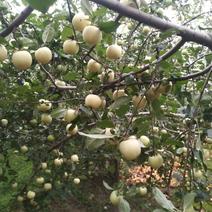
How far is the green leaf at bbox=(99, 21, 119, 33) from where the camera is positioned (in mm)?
1085

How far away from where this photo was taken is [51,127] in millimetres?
3023

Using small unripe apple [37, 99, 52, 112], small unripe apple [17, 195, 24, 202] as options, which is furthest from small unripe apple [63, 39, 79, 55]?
small unripe apple [17, 195, 24, 202]

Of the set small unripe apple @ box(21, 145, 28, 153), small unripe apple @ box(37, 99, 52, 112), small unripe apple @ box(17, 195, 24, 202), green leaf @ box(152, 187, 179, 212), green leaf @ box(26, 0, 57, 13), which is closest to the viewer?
green leaf @ box(26, 0, 57, 13)

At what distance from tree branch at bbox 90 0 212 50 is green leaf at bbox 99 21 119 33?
11 centimetres

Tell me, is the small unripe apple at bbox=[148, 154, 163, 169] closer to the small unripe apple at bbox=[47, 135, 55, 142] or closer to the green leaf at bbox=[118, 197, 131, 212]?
the green leaf at bbox=[118, 197, 131, 212]

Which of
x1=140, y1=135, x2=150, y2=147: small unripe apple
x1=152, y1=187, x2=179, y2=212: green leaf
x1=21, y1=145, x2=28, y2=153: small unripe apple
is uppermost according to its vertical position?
x1=140, y1=135, x2=150, y2=147: small unripe apple

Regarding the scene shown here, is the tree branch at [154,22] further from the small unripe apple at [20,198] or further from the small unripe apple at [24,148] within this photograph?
the small unripe apple at [20,198]

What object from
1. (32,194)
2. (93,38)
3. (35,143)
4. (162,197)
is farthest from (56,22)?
(32,194)

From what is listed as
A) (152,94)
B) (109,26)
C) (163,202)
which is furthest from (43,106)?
(163,202)

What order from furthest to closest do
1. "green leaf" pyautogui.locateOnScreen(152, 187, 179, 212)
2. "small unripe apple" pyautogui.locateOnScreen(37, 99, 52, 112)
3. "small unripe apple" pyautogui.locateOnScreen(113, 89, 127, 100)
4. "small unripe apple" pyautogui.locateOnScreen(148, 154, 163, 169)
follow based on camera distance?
"small unripe apple" pyautogui.locateOnScreen(37, 99, 52, 112) < "small unripe apple" pyautogui.locateOnScreen(113, 89, 127, 100) < "small unripe apple" pyautogui.locateOnScreen(148, 154, 163, 169) < "green leaf" pyautogui.locateOnScreen(152, 187, 179, 212)

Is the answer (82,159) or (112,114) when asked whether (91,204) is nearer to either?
(82,159)

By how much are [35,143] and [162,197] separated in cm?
221

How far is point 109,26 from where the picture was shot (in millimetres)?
1097

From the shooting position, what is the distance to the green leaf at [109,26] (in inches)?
42.7
